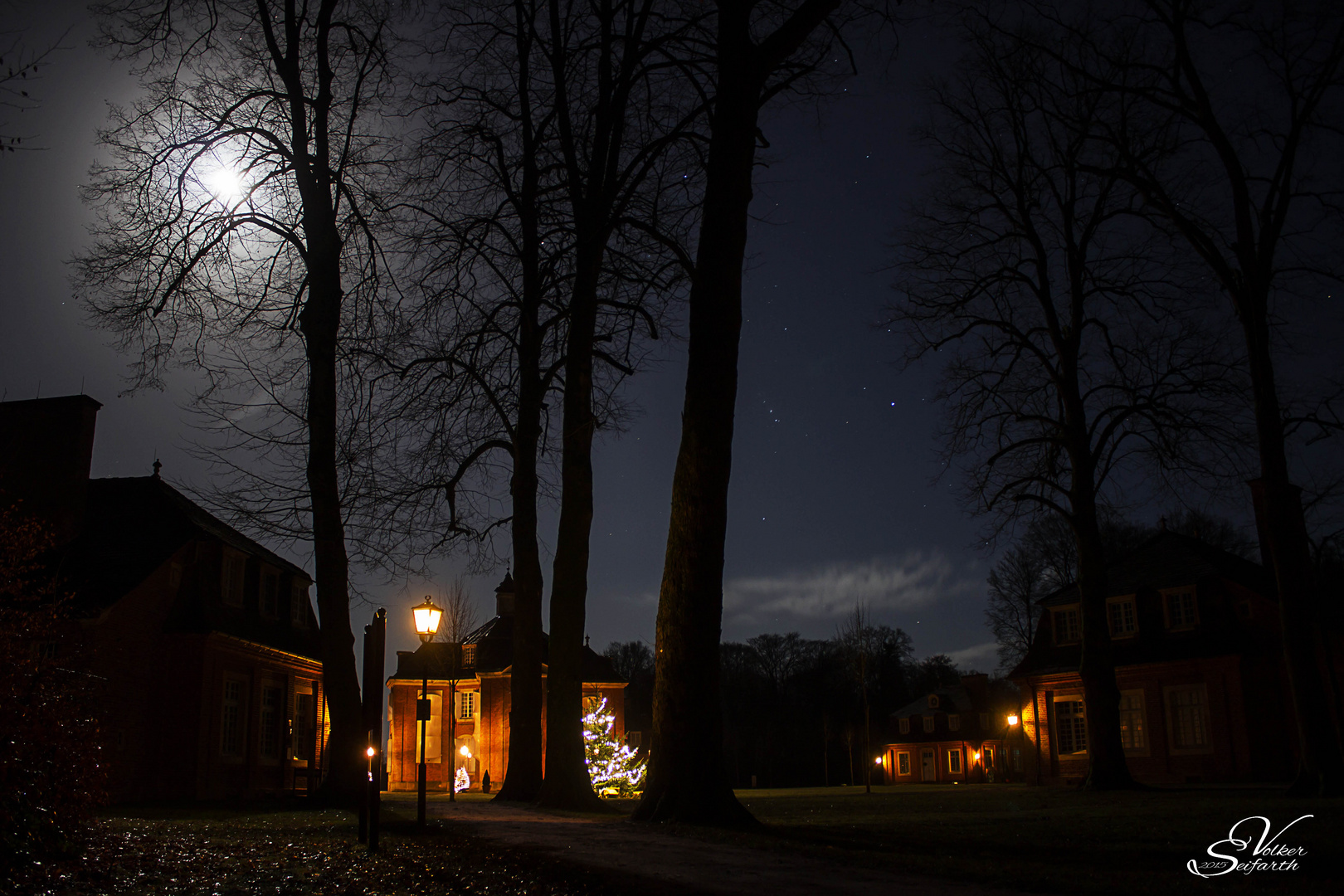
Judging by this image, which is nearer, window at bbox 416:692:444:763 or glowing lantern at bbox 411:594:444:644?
glowing lantern at bbox 411:594:444:644

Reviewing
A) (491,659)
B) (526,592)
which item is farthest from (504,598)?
(526,592)

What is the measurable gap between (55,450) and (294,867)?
22108 millimetres

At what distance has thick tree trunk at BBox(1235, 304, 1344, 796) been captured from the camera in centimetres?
1545

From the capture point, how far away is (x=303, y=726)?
3238 cm

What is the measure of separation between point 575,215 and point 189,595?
16.1 metres

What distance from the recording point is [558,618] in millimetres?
15703

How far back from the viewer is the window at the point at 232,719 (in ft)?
85.6

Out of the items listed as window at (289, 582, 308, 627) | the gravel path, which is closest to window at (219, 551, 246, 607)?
window at (289, 582, 308, 627)

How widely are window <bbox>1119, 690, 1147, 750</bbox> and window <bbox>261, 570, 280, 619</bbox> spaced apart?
2898 centimetres

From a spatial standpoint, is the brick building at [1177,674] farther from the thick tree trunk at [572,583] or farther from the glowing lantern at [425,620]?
the glowing lantern at [425,620]

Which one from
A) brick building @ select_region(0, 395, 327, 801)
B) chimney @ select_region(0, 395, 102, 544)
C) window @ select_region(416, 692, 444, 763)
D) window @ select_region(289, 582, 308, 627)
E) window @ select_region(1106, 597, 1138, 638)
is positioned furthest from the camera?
window @ select_region(416, 692, 444, 763)

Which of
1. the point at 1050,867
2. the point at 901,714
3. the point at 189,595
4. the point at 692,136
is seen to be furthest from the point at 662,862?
the point at 901,714

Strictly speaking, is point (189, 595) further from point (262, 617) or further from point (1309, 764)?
point (1309, 764)

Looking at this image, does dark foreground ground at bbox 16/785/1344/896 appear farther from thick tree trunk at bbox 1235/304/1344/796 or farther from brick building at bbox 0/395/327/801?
brick building at bbox 0/395/327/801
